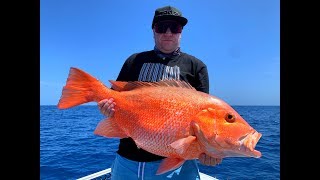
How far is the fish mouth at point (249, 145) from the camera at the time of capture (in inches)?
77.9

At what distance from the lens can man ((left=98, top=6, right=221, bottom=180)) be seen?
2.69 metres

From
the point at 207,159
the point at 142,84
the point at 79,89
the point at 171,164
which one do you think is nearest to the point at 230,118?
the point at 207,159

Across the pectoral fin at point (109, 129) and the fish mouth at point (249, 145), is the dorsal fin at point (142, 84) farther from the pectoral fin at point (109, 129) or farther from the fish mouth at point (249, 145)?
the fish mouth at point (249, 145)

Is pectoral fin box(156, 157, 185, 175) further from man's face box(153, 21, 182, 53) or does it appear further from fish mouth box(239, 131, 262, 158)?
man's face box(153, 21, 182, 53)

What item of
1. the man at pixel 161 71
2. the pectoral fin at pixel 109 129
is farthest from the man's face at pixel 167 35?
the pectoral fin at pixel 109 129

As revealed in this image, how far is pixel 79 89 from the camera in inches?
99.7

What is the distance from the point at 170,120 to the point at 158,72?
79 cm

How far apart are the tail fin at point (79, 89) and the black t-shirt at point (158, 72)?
482 millimetres

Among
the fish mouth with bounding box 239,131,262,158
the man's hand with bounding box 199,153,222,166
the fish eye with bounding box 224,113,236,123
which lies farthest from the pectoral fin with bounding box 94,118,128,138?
the fish mouth with bounding box 239,131,262,158

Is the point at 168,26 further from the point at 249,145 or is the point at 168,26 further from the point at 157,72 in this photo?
the point at 249,145

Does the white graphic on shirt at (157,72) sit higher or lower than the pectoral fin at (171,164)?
higher

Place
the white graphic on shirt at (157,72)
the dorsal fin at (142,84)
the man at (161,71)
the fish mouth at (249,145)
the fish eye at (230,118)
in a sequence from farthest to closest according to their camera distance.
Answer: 1. the white graphic on shirt at (157,72)
2. the man at (161,71)
3. the dorsal fin at (142,84)
4. the fish eye at (230,118)
5. the fish mouth at (249,145)

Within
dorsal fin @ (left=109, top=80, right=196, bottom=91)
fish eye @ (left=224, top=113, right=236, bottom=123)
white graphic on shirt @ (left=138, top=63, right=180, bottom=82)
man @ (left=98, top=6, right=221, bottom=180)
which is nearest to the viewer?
fish eye @ (left=224, top=113, right=236, bottom=123)
